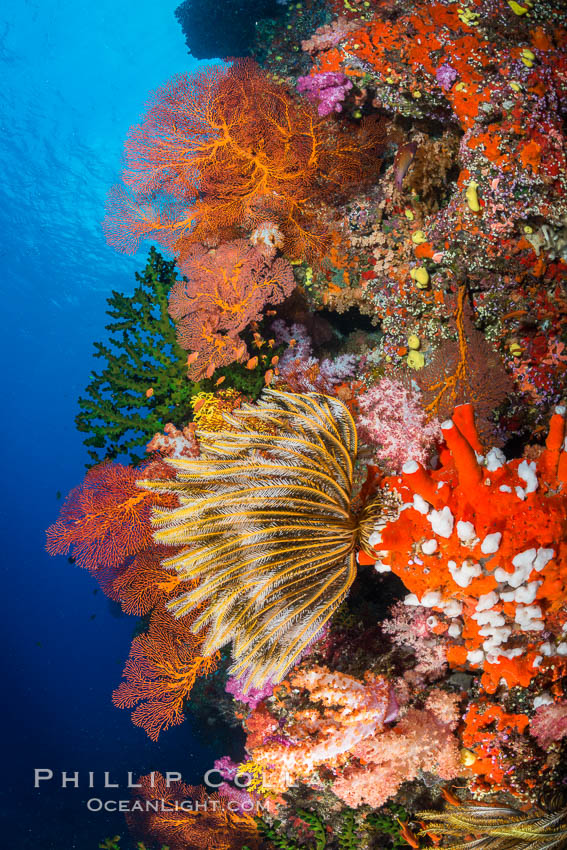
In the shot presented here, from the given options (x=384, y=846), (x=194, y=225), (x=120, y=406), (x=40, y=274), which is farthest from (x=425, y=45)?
(x=40, y=274)

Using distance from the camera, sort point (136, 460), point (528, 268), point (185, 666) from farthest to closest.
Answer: point (136, 460) → point (185, 666) → point (528, 268)

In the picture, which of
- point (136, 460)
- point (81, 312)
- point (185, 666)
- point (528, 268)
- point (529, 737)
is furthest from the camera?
point (81, 312)

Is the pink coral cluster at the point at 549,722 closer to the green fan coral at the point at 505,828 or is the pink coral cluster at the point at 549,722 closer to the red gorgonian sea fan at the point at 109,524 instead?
the green fan coral at the point at 505,828

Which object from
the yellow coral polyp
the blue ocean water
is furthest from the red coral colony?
the blue ocean water

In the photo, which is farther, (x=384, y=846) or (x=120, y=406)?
(x=120, y=406)

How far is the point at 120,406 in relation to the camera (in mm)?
4867

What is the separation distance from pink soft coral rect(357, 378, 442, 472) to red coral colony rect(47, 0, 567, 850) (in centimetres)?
2

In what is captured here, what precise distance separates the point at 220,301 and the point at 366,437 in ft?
6.87

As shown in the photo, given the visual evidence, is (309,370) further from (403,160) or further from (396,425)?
(403,160)

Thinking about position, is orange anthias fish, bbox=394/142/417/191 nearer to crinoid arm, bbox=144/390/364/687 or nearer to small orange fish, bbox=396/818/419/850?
crinoid arm, bbox=144/390/364/687

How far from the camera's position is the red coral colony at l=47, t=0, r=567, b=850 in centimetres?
272

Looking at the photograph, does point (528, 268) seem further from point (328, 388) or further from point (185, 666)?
point (185, 666)

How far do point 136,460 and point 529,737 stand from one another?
4.14 meters

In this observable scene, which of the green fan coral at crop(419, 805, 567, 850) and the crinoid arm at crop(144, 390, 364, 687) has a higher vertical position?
the crinoid arm at crop(144, 390, 364, 687)
